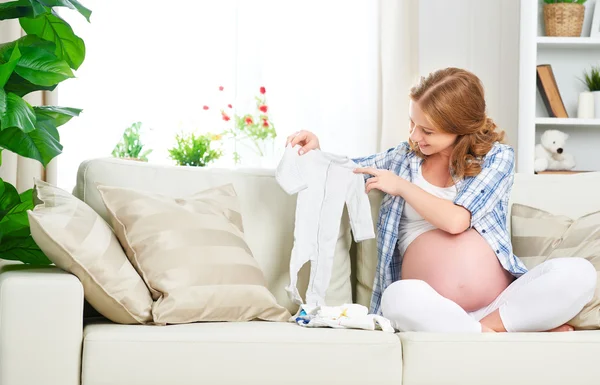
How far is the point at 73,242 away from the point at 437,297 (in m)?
0.90

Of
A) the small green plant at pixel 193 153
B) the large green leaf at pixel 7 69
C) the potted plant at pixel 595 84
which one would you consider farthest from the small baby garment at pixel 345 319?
the potted plant at pixel 595 84

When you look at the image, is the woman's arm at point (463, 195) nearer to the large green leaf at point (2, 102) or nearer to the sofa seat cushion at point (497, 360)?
the sofa seat cushion at point (497, 360)

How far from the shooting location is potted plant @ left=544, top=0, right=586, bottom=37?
3.70 meters

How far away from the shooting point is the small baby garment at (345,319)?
6.24 feet

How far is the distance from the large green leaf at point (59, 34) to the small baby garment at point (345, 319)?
45.0 inches

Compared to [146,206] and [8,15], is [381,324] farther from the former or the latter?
[8,15]

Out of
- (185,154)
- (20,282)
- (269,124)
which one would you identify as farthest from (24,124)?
(269,124)

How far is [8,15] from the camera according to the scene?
7.55ft

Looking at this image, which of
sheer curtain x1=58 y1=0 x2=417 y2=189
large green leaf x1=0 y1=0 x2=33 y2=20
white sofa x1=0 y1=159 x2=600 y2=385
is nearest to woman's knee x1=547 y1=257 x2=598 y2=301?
white sofa x1=0 y1=159 x2=600 y2=385

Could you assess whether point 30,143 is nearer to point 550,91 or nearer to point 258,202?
point 258,202

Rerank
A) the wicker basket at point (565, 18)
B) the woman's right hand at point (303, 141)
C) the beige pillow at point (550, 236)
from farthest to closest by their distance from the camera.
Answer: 1. the wicker basket at point (565, 18)
2. the woman's right hand at point (303, 141)
3. the beige pillow at point (550, 236)

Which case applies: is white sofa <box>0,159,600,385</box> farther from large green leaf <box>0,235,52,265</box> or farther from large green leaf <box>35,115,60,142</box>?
large green leaf <box>35,115,60,142</box>

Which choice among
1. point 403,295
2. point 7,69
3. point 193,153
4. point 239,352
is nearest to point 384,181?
point 403,295

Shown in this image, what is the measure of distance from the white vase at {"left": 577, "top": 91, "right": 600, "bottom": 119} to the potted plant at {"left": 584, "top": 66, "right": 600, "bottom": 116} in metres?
0.02
